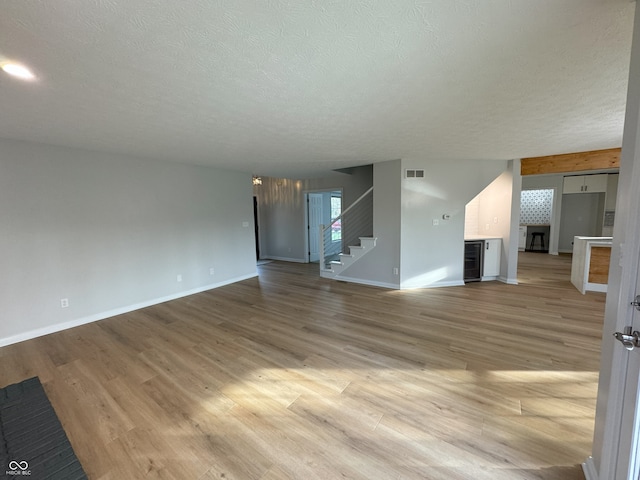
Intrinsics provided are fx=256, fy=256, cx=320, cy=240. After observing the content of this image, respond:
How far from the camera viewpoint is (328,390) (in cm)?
215

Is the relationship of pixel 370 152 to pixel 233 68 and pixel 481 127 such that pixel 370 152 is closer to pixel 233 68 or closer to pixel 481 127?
pixel 481 127

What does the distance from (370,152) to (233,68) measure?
285 cm

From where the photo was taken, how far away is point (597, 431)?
4.43 ft

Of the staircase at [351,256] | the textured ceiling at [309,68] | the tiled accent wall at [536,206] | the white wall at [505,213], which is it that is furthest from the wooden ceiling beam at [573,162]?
the tiled accent wall at [536,206]

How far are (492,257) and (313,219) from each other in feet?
15.2

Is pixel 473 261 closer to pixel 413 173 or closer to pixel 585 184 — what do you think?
pixel 413 173

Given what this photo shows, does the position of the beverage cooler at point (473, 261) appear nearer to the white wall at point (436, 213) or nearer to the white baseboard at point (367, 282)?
the white wall at point (436, 213)

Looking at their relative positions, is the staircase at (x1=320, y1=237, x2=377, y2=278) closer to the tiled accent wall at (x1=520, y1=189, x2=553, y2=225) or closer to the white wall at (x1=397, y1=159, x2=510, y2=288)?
the white wall at (x1=397, y1=159, x2=510, y2=288)

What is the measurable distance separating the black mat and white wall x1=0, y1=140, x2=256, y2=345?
1.51 metres

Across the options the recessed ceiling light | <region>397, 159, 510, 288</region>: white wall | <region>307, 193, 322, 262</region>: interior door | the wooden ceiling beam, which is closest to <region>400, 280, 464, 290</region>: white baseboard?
<region>397, 159, 510, 288</region>: white wall

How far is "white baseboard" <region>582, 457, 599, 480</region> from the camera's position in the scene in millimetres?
1321

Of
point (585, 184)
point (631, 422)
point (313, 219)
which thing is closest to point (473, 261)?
point (313, 219)

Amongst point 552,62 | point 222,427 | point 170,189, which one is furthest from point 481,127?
point 170,189

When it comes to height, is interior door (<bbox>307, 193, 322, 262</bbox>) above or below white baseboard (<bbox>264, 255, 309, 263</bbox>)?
above
